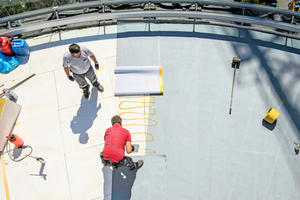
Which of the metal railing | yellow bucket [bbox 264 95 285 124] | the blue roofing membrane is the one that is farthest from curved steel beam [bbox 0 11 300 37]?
yellow bucket [bbox 264 95 285 124]

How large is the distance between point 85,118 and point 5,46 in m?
2.99

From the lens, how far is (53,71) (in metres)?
5.43

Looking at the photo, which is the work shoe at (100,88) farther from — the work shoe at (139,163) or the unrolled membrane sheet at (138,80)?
the work shoe at (139,163)

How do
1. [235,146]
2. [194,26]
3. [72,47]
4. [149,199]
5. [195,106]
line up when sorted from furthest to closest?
[194,26] → [195,106] → [235,146] → [149,199] → [72,47]

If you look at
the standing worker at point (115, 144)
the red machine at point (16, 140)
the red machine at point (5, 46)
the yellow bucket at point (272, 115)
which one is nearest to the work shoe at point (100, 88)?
the standing worker at point (115, 144)

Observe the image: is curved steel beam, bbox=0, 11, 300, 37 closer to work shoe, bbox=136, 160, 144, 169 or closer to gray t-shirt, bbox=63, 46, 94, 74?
gray t-shirt, bbox=63, 46, 94, 74

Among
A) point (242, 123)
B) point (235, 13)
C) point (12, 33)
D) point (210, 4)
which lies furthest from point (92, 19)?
point (242, 123)

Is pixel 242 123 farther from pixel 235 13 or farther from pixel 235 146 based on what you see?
pixel 235 13

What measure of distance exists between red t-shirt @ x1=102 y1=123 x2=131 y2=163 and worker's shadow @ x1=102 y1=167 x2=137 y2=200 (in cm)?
108

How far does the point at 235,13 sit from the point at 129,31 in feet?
10.5

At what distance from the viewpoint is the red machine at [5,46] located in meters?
5.17

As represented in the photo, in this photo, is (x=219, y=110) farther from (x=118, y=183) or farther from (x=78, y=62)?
(x=78, y=62)

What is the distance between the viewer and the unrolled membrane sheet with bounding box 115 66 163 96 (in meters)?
5.03

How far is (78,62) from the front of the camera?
403cm
